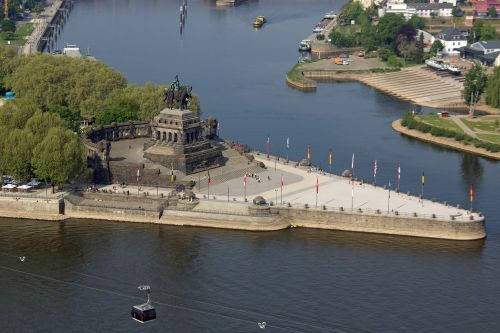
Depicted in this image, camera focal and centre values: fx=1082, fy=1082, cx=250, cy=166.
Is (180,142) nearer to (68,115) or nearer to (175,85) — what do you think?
(175,85)

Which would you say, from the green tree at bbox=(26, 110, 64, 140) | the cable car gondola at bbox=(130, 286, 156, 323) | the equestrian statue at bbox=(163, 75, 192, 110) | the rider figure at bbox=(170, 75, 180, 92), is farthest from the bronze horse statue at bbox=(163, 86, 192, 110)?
the cable car gondola at bbox=(130, 286, 156, 323)

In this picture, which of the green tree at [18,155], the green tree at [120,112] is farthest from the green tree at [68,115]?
the green tree at [18,155]

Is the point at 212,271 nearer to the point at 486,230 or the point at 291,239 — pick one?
the point at 291,239

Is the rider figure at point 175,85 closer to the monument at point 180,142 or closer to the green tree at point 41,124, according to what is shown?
the monument at point 180,142

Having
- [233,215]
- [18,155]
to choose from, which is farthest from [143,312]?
[18,155]

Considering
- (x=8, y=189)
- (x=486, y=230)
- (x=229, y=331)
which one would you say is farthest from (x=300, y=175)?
(x=229, y=331)

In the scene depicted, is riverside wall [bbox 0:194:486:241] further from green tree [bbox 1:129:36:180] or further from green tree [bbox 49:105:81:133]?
green tree [bbox 49:105:81:133]
